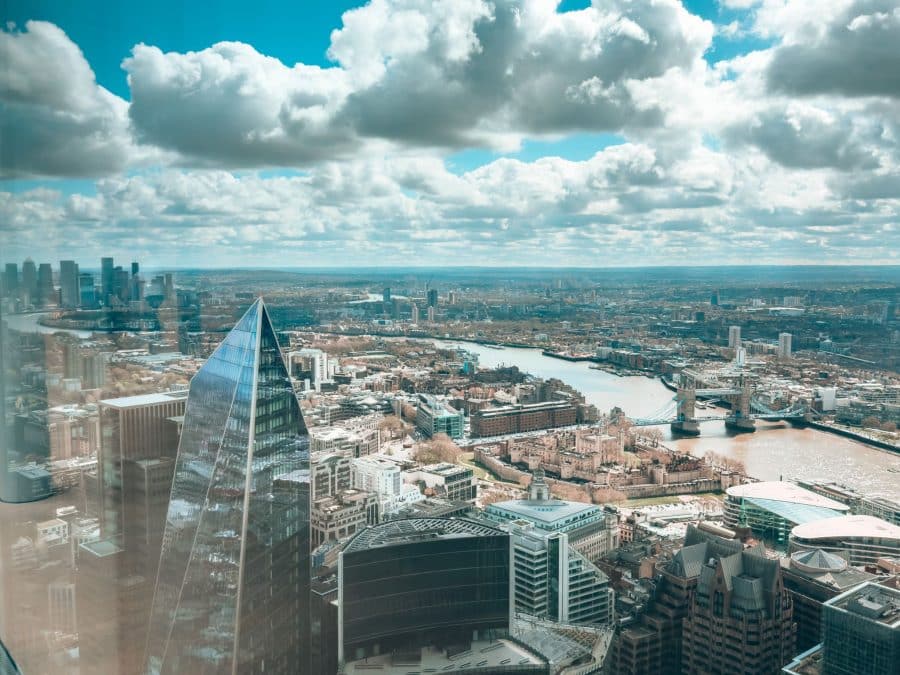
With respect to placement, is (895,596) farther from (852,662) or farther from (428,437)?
(428,437)

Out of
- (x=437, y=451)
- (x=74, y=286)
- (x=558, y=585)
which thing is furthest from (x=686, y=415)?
(x=74, y=286)

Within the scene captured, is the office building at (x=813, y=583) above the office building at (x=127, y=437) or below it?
below

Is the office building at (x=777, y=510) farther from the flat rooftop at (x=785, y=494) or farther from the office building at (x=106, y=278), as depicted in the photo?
the office building at (x=106, y=278)

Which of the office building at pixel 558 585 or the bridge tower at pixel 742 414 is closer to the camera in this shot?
the office building at pixel 558 585

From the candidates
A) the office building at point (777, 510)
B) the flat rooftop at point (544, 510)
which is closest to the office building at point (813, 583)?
the office building at point (777, 510)

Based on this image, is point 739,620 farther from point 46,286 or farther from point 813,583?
point 46,286

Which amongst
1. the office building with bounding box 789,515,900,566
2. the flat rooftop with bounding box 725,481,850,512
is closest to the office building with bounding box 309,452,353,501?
the flat rooftop with bounding box 725,481,850,512

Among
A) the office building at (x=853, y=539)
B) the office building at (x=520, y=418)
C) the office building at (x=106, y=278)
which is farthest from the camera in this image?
the office building at (x=520, y=418)
